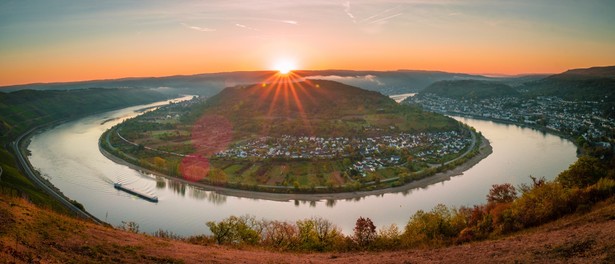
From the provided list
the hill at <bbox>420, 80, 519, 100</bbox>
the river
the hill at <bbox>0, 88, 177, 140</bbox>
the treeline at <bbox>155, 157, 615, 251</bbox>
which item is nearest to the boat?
the river

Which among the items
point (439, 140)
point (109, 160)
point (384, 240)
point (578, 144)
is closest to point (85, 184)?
point (109, 160)

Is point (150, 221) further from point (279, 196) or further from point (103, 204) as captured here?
point (279, 196)

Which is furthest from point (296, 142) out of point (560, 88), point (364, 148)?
point (560, 88)

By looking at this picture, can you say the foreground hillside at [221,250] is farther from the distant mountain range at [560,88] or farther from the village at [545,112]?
the distant mountain range at [560,88]

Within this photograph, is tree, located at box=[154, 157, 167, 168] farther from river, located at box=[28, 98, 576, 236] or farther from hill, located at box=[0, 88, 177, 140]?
Answer: hill, located at box=[0, 88, 177, 140]

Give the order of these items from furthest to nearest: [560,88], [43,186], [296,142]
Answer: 1. [560,88]
2. [296,142]
3. [43,186]

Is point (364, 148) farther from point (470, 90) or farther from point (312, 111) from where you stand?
point (470, 90)

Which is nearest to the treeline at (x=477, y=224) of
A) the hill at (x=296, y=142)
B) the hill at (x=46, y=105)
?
the hill at (x=296, y=142)
